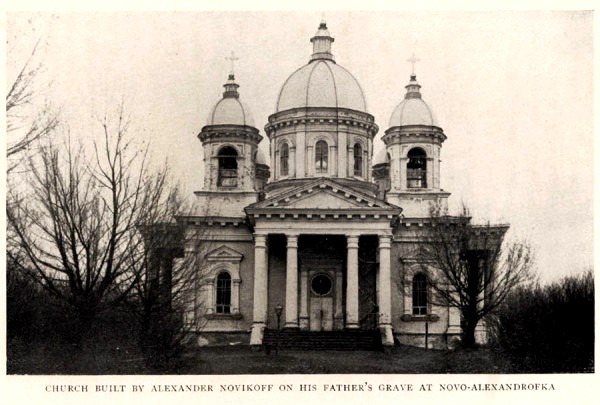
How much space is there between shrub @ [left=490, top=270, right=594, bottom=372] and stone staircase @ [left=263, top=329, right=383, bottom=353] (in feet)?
29.8

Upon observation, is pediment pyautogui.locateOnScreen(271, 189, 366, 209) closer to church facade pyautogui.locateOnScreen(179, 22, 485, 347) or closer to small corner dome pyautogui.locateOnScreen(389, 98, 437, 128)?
church facade pyautogui.locateOnScreen(179, 22, 485, 347)

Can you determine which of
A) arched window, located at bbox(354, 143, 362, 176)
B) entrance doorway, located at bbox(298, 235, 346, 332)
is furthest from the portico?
arched window, located at bbox(354, 143, 362, 176)

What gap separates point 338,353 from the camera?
3138cm

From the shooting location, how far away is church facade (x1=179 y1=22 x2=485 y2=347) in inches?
1358

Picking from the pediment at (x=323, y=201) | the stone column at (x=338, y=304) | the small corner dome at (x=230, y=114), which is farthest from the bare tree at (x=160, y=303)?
the small corner dome at (x=230, y=114)

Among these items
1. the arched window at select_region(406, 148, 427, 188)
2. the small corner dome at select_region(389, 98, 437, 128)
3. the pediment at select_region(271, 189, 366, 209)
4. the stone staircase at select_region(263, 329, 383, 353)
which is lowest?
the stone staircase at select_region(263, 329, 383, 353)

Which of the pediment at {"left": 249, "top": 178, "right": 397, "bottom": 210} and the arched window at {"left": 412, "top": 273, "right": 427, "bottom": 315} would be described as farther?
the arched window at {"left": 412, "top": 273, "right": 427, "bottom": 315}

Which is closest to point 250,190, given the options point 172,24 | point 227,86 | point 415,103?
point 227,86

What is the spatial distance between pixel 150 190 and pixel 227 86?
1734 centimetres

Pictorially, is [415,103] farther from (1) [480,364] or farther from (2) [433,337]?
(1) [480,364]

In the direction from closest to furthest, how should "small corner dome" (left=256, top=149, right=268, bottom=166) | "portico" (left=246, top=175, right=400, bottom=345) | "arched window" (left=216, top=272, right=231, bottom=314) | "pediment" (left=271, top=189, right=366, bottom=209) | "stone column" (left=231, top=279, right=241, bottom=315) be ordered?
"portico" (left=246, top=175, right=400, bottom=345) → "pediment" (left=271, top=189, right=366, bottom=209) → "stone column" (left=231, top=279, right=241, bottom=315) → "arched window" (left=216, top=272, right=231, bottom=314) → "small corner dome" (left=256, top=149, right=268, bottom=166)

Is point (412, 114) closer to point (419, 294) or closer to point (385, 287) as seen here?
point (419, 294)

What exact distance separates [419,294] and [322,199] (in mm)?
6318

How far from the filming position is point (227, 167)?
127 ft
